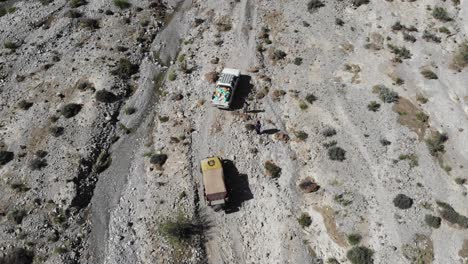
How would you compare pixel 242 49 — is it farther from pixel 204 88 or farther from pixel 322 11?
pixel 322 11

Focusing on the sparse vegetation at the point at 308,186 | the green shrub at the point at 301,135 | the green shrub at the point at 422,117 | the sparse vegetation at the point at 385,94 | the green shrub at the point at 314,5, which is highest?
the green shrub at the point at 314,5

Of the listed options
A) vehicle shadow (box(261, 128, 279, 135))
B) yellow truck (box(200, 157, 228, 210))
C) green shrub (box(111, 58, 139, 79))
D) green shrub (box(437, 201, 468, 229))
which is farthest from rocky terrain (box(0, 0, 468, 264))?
yellow truck (box(200, 157, 228, 210))

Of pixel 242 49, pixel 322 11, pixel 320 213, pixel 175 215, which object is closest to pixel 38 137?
pixel 175 215

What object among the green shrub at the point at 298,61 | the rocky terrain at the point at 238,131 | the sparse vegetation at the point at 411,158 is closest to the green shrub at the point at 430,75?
the rocky terrain at the point at 238,131

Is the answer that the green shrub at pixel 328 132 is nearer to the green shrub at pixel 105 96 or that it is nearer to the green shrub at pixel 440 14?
the green shrub at pixel 105 96

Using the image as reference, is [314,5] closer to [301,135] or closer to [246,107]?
[246,107]

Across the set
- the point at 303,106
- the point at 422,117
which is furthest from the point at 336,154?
the point at 422,117
